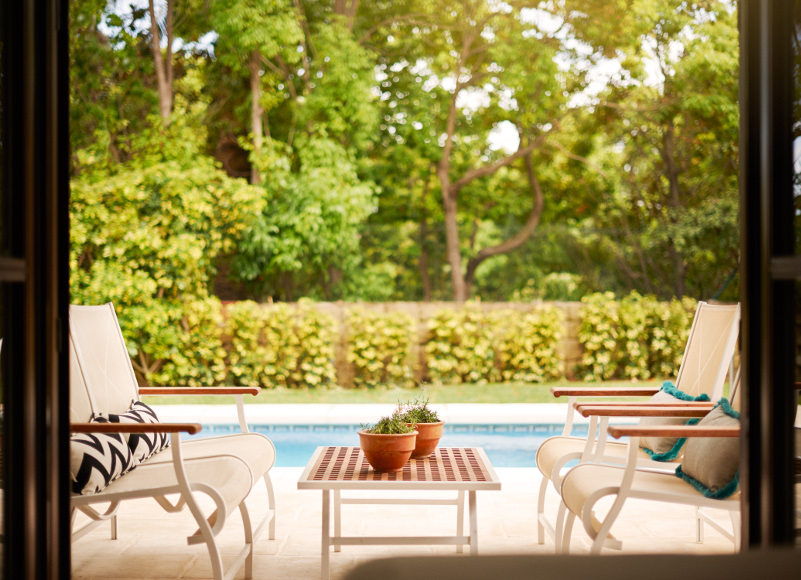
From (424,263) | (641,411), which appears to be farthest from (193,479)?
(424,263)

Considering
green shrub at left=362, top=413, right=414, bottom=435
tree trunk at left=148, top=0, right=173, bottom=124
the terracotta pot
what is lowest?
the terracotta pot

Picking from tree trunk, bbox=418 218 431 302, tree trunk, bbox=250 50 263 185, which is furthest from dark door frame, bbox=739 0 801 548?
tree trunk, bbox=418 218 431 302

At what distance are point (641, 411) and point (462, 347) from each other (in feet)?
18.5

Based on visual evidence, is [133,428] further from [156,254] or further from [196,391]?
[156,254]

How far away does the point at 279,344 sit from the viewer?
7672 mm

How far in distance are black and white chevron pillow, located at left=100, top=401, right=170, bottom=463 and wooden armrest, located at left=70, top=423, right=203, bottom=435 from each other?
25cm

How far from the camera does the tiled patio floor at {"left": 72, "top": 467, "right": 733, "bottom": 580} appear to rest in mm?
2650

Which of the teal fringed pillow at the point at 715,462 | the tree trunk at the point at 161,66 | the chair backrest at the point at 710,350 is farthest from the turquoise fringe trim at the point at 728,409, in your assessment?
the tree trunk at the point at 161,66

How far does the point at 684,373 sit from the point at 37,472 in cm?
254

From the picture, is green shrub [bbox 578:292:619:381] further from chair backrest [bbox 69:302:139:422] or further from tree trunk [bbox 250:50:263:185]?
chair backrest [bbox 69:302:139:422]

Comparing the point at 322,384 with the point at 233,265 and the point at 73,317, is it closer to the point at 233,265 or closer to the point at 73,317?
the point at 233,265

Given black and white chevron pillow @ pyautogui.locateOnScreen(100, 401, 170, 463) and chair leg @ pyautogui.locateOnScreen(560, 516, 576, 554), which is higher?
black and white chevron pillow @ pyautogui.locateOnScreen(100, 401, 170, 463)

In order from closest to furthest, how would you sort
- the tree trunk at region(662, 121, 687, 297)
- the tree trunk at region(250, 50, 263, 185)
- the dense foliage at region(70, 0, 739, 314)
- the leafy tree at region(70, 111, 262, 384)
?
the leafy tree at region(70, 111, 262, 384), the dense foliage at region(70, 0, 739, 314), the tree trunk at region(250, 50, 263, 185), the tree trunk at region(662, 121, 687, 297)

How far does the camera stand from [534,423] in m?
5.78
